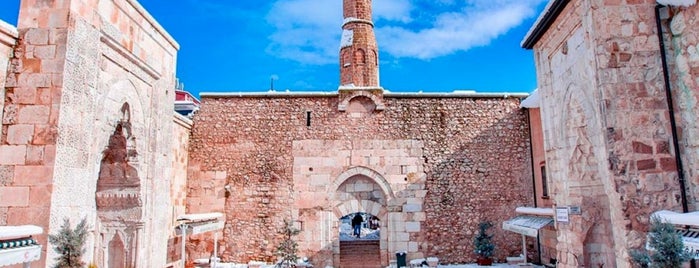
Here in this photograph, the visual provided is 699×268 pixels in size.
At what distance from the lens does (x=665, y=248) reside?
4.23 m

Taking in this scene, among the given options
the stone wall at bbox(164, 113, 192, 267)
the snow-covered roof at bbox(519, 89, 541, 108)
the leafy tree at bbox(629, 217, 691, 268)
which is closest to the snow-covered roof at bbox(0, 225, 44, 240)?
the stone wall at bbox(164, 113, 192, 267)

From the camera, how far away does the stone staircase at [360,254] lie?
11656 mm

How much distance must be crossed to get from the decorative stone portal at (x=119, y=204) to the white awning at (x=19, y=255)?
7.67 feet

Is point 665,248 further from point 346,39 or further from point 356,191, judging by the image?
point 346,39

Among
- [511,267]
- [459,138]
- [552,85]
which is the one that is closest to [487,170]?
[459,138]

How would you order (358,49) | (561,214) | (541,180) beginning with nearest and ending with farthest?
1. (561,214)
2. (541,180)
3. (358,49)

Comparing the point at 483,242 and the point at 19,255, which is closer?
the point at 19,255

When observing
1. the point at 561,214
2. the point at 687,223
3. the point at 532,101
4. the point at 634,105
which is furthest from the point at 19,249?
the point at 532,101

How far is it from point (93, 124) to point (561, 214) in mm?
6696

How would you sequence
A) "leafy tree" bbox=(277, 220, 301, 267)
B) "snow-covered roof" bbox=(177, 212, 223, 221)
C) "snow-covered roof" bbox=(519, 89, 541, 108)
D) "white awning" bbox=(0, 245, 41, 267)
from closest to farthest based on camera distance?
1. "white awning" bbox=(0, 245, 41, 267)
2. "snow-covered roof" bbox=(177, 212, 223, 221)
3. "leafy tree" bbox=(277, 220, 301, 267)
4. "snow-covered roof" bbox=(519, 89, 541, 108)

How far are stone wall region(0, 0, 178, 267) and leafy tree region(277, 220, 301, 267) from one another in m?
3.49

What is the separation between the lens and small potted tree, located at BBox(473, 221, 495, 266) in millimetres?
10914

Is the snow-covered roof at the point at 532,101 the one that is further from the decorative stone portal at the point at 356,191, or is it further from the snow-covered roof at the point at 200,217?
the snow-covered roof at the point at 200,217

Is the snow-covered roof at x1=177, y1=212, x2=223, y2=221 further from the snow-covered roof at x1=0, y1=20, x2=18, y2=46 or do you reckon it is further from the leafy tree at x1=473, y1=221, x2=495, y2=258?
the leafy tree at x1=473, y1=221, x2=495, y2=258
